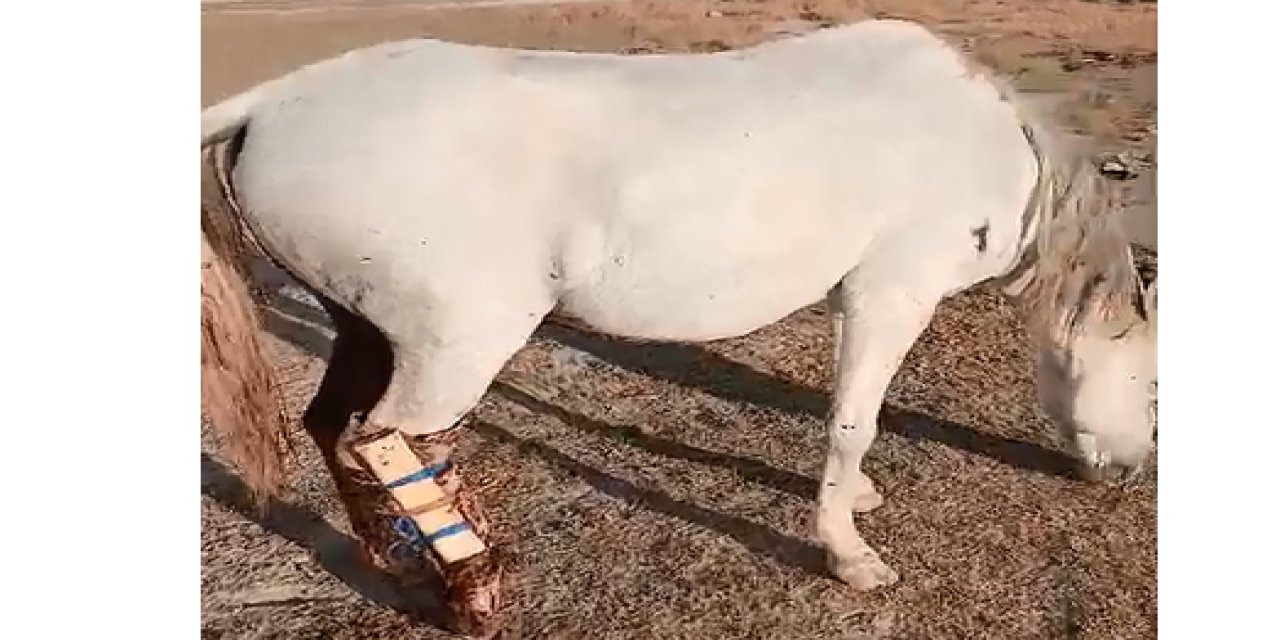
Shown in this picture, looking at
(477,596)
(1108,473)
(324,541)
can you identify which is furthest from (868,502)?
(324,541)

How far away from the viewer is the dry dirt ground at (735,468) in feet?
4.34

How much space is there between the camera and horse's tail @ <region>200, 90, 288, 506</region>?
131 cm

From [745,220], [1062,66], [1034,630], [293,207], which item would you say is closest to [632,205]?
[745,220]

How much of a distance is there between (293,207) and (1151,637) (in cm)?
91

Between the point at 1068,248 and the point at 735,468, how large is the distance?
1.28 feet

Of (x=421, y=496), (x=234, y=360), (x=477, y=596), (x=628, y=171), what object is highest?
(x=628, y=171)

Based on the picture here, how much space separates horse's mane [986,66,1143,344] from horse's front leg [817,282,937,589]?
0.40ft

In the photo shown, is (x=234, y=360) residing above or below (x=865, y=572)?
above

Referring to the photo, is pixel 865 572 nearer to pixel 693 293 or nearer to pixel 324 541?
pixel 693 293

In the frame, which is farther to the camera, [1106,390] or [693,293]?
[1106,390]

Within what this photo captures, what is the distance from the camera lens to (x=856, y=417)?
1.33 metres

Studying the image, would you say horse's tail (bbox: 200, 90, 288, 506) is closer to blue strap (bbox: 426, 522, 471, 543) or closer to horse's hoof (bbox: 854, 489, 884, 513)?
blue strap (bbox: 426, 522, 471, 543)

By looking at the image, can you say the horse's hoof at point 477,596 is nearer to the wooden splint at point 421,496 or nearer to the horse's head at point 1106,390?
the wooden splint at point 421,496

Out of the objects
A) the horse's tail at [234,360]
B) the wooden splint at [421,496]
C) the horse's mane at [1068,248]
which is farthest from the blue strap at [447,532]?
the horse's mane at [1068,248]
